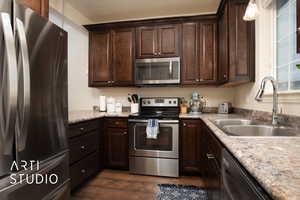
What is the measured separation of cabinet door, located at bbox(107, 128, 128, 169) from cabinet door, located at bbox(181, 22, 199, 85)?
1.29m

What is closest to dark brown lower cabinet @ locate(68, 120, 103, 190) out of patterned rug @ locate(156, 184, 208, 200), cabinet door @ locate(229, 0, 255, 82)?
patterned rug @ locate(156, 184, 208, 200)

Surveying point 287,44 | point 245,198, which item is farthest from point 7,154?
point 287,44

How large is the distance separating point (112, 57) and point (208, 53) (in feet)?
5.29

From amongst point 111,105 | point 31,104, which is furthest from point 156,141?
point 31,104

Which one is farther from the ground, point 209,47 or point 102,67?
point 209,47

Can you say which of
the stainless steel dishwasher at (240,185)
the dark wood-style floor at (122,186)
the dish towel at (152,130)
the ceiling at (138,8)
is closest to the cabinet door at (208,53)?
the ceiling at (138,8)

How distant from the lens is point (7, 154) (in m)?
0.85

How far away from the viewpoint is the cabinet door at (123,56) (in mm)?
2736

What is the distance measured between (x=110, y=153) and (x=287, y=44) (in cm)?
257

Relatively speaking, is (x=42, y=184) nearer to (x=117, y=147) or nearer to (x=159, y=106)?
(x=117, y=147)

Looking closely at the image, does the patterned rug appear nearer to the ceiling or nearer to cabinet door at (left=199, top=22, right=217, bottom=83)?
cabinet door at (left=199, top=22, right=217, bottom=83)

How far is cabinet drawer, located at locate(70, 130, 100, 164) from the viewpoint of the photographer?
1.82 m

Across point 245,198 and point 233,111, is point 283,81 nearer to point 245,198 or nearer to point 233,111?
point 233,111

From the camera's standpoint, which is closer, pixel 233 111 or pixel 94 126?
pixel 94 126
